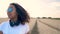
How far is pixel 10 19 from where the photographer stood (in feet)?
10.9

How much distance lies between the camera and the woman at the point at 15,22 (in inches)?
128

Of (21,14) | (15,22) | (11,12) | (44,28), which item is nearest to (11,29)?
(15,22)

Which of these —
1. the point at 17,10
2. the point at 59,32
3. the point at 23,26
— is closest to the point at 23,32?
the point at 23,26

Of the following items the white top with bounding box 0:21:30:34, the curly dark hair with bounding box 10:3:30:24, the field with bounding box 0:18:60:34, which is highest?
the curly dark hair with bounding box 10:3:30:24

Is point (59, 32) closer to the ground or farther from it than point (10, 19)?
closer to the ground

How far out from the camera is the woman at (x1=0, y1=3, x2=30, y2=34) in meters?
3.26

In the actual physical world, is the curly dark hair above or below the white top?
above

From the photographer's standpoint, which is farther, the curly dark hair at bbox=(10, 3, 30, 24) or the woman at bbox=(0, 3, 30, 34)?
the curly dark hair at bbox=(10, 3, 30, 24)

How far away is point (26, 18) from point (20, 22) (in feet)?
0.51

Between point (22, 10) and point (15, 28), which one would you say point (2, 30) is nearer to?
point (15, 28)

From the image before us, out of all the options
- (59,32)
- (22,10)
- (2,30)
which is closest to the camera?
(2,30)

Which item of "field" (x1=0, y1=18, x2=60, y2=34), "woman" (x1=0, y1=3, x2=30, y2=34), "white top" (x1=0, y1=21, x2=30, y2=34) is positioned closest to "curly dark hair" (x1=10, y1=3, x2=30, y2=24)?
"woman" (x1=0, y1=3, x2=30, y2=34)

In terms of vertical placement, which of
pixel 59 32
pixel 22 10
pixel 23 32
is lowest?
pixel 59 32

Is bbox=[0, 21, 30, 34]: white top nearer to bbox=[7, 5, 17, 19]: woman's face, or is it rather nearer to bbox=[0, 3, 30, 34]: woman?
bbox=[0, 3, 30, 34]: woman
